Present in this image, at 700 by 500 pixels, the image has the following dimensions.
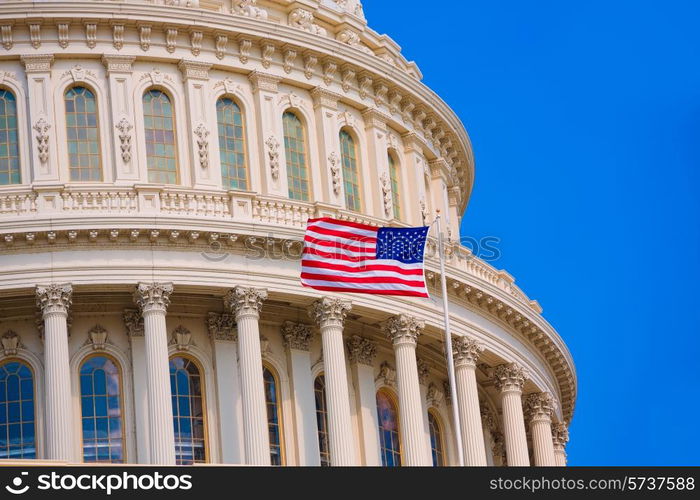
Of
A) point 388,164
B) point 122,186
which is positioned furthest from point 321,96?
point 122,186

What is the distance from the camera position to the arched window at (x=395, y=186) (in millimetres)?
81250

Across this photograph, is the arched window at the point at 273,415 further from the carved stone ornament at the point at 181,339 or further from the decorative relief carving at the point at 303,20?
the decorative relief carving at the point at 303,20

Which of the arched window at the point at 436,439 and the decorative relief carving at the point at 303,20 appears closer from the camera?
the arched window at the point at 436,439

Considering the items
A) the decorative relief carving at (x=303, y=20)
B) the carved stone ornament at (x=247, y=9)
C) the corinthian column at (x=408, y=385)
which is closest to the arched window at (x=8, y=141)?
the carved stone ornament at (x=247, y=9)

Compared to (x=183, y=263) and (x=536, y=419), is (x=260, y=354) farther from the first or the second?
(x=536, y=419)

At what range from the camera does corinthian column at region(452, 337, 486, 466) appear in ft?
253

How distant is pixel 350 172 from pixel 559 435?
13.4m

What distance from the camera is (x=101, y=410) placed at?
73.2 metres

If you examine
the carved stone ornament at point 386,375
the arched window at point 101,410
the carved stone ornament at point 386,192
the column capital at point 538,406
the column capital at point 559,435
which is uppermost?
the carved stone ornament at point 386,192

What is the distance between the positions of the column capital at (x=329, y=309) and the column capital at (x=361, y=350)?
2629mm

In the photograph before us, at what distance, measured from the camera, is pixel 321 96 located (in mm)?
79938

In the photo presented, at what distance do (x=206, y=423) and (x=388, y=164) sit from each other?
11.9 meters

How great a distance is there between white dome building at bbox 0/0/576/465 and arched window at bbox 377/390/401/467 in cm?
9

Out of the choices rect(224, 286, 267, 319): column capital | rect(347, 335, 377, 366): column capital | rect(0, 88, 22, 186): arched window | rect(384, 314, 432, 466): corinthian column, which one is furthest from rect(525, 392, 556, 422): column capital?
rect(0, 88, 22, 186): arched window
